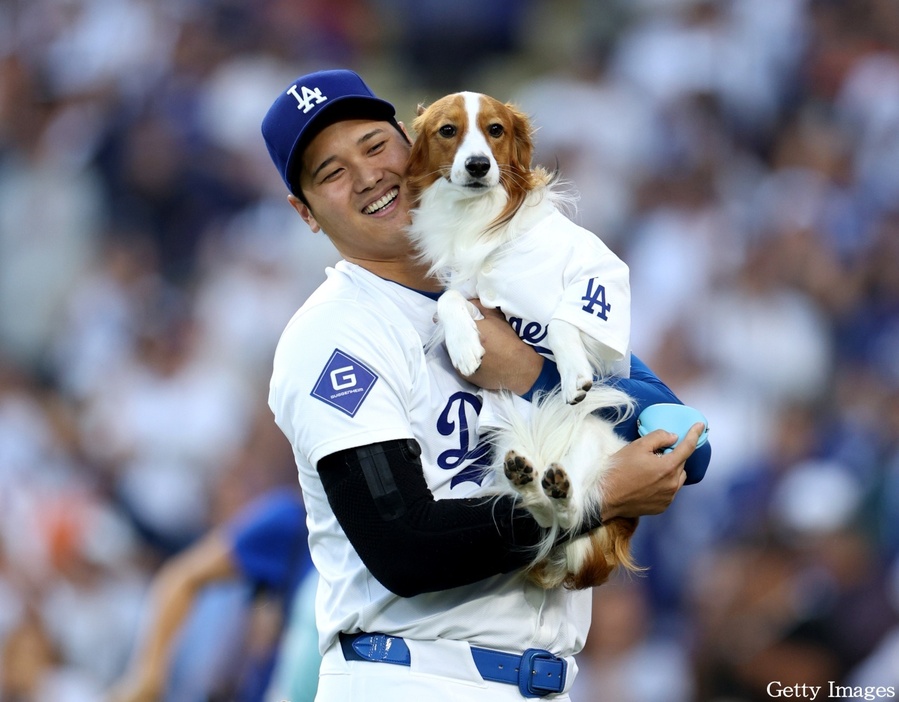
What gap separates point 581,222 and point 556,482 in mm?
4580

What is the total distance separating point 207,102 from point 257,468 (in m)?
3.02

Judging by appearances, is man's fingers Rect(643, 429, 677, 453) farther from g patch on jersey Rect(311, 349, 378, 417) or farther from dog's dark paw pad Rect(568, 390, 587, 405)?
g patch on jersey Rect(311, 349, 378, 417)

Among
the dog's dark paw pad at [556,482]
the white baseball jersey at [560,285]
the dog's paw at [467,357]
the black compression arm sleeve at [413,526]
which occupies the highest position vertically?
the white baseball jersey at [560,285]

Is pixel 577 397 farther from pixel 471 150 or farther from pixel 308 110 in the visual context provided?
pixel 308 110

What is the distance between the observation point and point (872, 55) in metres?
6.61

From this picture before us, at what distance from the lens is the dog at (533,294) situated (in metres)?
2.42

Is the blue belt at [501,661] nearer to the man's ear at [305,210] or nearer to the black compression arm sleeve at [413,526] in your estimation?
the black compression arm sleeve at [413,526]

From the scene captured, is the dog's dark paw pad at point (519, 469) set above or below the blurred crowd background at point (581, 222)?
below

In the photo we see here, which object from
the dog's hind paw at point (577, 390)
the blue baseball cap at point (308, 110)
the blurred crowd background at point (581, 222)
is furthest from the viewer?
the blurred crowd background at point (581, 222)

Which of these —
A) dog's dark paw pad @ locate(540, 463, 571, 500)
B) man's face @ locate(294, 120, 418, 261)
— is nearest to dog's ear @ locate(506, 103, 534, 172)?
man's face @ locate(294, 120, 418, 261)

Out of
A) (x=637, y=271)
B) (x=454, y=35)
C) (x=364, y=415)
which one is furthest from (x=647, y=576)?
(x=454, y=35)

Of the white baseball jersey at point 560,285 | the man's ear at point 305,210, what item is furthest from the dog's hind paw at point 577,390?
the man's ear at point 305,210

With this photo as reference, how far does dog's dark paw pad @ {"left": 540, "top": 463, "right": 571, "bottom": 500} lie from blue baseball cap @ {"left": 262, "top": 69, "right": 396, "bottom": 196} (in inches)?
37.8

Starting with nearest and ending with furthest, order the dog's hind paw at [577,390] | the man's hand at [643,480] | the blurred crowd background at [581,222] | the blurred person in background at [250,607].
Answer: the man's hand at [643,480]
the dog's hind paw at [577,390]
the blurred person in background at [250,607]
the blurred crowd background at [581,222]
